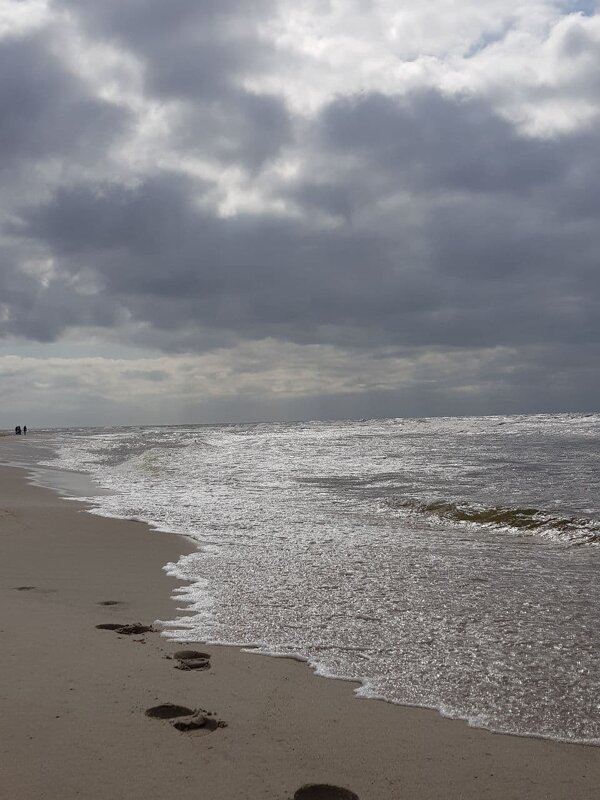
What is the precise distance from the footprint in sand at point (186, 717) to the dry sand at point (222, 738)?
44 mm

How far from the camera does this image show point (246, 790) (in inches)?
119

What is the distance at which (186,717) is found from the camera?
3744mm

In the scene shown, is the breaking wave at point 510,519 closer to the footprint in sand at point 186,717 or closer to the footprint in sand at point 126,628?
the footprint in sand at point 126,628

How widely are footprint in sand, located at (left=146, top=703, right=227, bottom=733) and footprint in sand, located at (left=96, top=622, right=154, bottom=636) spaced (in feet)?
5.38

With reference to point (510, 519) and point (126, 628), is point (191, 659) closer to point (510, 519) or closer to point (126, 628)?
point (126, 628)

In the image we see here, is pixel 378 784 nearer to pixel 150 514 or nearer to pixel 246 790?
pixel 246 790

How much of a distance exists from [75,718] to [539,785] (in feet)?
7.86

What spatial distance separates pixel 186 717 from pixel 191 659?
1.05 meters

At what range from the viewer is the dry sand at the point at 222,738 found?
10.1 feet

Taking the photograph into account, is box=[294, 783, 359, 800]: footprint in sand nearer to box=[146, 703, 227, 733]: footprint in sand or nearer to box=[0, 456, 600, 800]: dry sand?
box=[0, 456, 600, 800]: dry sand

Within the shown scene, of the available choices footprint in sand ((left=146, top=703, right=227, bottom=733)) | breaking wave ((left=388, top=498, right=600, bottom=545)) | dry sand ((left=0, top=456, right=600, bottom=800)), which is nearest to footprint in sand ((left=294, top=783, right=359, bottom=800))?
dry sand ((left=0, top=456, right=600, bottom=800))

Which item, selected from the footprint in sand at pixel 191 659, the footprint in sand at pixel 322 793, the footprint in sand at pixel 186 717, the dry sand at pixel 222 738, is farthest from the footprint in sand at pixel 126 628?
the footprint in sand at pixel 322 793

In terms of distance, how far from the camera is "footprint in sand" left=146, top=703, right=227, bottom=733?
11.9ft

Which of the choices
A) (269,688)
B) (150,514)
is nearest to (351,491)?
(150,514)
